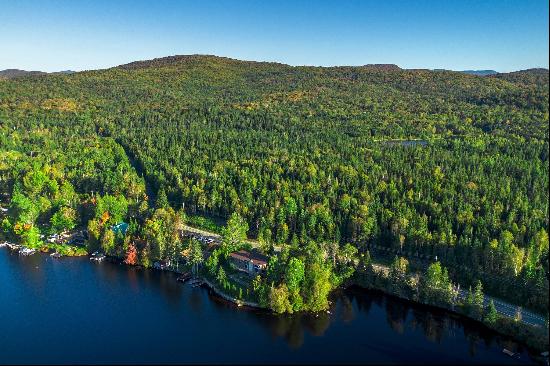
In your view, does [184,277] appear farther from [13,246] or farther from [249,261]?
[13,246]

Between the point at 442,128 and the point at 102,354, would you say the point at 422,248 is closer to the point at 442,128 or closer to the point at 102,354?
the point at 102,354

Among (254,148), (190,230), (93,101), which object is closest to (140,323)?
(190,230)

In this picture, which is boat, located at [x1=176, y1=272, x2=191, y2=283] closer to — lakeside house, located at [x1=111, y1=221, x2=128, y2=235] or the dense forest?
the dense forest

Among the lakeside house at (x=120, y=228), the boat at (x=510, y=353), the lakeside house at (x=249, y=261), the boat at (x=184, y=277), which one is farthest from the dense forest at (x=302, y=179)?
the boat at (x=510, y=353)

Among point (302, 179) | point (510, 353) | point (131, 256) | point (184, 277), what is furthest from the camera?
point (302, 179)

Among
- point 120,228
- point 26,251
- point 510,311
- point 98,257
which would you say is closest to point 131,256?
point 98,257

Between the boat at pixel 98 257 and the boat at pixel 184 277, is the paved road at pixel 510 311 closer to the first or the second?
the boat at pixel 184 277

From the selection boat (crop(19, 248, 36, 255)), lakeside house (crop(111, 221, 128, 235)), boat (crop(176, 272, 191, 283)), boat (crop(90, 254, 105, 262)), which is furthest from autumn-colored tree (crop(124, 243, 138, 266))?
boat (crop(19, 248, 36, 255))

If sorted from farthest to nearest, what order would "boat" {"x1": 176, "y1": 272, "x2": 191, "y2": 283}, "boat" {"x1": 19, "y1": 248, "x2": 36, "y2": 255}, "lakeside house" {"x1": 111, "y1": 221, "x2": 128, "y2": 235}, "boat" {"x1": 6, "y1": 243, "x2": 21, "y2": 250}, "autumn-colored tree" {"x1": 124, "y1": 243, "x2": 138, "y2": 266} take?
"boat" {"x1": 6, "y1": 243, "x2": 21, "y2": 250}, "lakeside house" {"x1": 111, "y1": 221, "x2": 128, "y2": 235}, "boat" {"x1": 19, "y1": 248, "x2": 36, "y2": 255}, "autumn-colored tree" {"x1": 124, "y1": 243, "x2": 138, "y2": 266}, "boat" {"x1": 176, "y1": 272, "x2": 191, "y2": 283}
